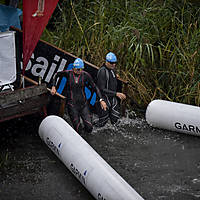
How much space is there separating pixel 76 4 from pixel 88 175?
6.93 m

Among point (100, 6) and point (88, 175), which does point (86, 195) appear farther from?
point (100, 6)

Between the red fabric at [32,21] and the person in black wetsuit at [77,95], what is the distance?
895mm

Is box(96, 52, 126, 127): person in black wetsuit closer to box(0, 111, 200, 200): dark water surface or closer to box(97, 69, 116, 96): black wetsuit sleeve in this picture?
box(97, 69, 116, 96): black wetsuit sleeve

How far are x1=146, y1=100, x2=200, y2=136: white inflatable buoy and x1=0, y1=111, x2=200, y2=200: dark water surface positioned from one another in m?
0.18

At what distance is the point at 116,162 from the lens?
7.04 metres

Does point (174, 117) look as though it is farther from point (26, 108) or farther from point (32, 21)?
point (32, 21)

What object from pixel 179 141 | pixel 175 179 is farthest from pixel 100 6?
pixel 175 179

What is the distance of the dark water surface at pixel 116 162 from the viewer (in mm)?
6102

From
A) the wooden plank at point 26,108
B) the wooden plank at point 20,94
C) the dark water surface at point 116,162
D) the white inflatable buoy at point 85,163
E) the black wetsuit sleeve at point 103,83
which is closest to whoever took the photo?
the white inflatable buoy at point 85,163

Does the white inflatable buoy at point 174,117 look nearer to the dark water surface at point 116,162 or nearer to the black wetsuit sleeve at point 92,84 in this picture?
the dark water surface at point 116,162

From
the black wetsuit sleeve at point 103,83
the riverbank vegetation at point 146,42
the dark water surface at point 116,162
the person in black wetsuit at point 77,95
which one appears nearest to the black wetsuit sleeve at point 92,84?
the person in black wetsuit at point 77,95

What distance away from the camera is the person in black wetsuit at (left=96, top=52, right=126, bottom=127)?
8.34m

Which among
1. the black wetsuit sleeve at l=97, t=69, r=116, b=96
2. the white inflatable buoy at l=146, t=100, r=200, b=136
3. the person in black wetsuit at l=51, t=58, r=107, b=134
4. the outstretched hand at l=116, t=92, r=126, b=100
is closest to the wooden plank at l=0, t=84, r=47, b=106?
the person in black wetsuit at l=51, t=58, r=107, b=134

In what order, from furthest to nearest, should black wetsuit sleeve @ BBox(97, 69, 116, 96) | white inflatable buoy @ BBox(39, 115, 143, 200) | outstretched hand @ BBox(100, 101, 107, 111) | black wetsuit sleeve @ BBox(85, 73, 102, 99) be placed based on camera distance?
1. black wetsuit sleeve @ BBox(97, 69, 116, 96)
2. black wetsuit sleeve @ BBox(85, 73, 102, 99)
3. outstretched hand @ BBox(100, 101, 107, 111)
4. white inflatable buoy @ BBox(39, 115, 143, 200)
